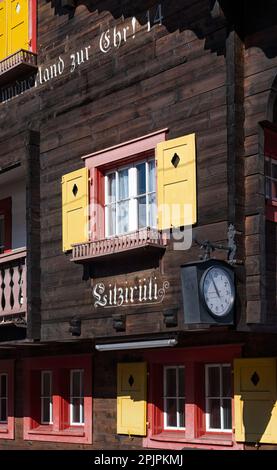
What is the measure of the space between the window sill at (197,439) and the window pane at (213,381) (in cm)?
56

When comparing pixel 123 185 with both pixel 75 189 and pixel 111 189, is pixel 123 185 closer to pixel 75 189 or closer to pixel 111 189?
pixel 111 189

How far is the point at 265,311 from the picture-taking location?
33.9ft

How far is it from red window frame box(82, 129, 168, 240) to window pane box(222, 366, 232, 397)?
2.51 m

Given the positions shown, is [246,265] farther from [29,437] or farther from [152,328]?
[29,437]

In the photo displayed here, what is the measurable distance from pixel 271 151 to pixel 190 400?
3503 millimetres

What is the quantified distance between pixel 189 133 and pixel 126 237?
1.60 metres

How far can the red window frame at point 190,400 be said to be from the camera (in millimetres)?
11516

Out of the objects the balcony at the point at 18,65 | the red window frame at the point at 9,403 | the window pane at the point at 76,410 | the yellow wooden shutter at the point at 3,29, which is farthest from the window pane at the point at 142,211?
the red window frame at the point at 9,403

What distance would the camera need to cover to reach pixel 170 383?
12.6 m

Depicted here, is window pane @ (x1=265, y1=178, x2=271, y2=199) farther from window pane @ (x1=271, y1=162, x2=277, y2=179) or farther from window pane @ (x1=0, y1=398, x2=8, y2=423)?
window pane @ (x1=0, y1=398, x2=8, y2=423)

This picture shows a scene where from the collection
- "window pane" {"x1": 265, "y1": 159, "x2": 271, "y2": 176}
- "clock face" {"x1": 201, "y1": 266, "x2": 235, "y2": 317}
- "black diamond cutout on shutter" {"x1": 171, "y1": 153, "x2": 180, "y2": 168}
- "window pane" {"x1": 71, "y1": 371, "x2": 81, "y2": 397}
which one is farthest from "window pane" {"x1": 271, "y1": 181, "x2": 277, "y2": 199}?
"window pane" {"x1": 71, "y1": 371, "x2": 81, "y2": 397}

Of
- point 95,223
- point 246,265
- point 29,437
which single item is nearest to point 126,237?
point 95,223

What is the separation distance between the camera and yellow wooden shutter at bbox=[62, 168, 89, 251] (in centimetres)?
1262

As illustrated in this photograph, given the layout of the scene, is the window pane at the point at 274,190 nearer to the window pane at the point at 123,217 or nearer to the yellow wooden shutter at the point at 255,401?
the yellow wooden shutter at the point at 255,401
